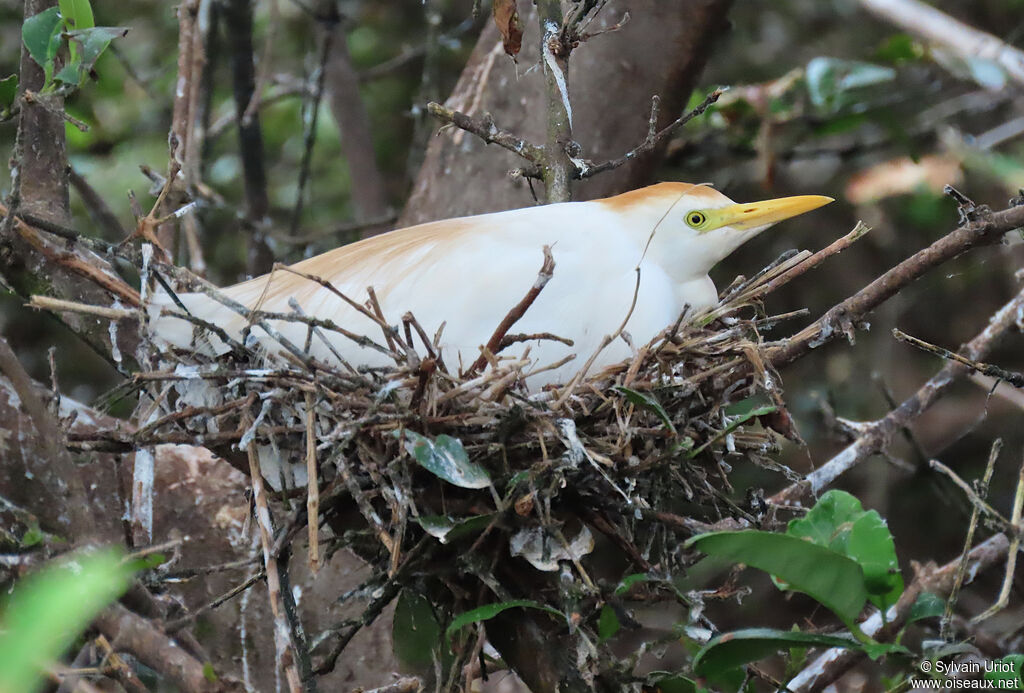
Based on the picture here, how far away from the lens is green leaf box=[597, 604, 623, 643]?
4.22 ft

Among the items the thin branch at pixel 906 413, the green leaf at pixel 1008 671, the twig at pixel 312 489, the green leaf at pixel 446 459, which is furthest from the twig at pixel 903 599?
the twig at pixel 312 489

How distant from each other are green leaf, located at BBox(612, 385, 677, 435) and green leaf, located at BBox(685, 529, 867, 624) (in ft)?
0.85

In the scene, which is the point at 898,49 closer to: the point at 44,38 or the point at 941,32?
the point at 941,32

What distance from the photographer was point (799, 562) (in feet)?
3.36

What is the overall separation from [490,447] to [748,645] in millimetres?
388

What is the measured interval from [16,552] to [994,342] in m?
1.57

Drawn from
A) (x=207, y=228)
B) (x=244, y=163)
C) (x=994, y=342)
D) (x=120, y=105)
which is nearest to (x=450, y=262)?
(x=994, y=342)

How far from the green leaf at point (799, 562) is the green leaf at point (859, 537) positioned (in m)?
0.02

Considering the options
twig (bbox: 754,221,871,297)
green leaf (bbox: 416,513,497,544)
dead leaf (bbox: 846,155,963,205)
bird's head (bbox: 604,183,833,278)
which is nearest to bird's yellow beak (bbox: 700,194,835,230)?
bird's head (bbox: 604,183,833,278)

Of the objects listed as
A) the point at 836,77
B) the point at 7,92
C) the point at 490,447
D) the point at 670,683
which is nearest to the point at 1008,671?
the point at 670,683

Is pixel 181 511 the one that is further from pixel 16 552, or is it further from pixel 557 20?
pixel 557 20

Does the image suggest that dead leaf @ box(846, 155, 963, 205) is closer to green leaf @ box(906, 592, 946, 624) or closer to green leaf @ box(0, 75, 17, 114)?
green leaf @ box(906, 592, 946, 624)

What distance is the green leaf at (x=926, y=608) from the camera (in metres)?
1.26

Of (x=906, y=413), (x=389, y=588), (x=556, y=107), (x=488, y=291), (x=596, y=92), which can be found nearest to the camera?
(x=389, y=588)
